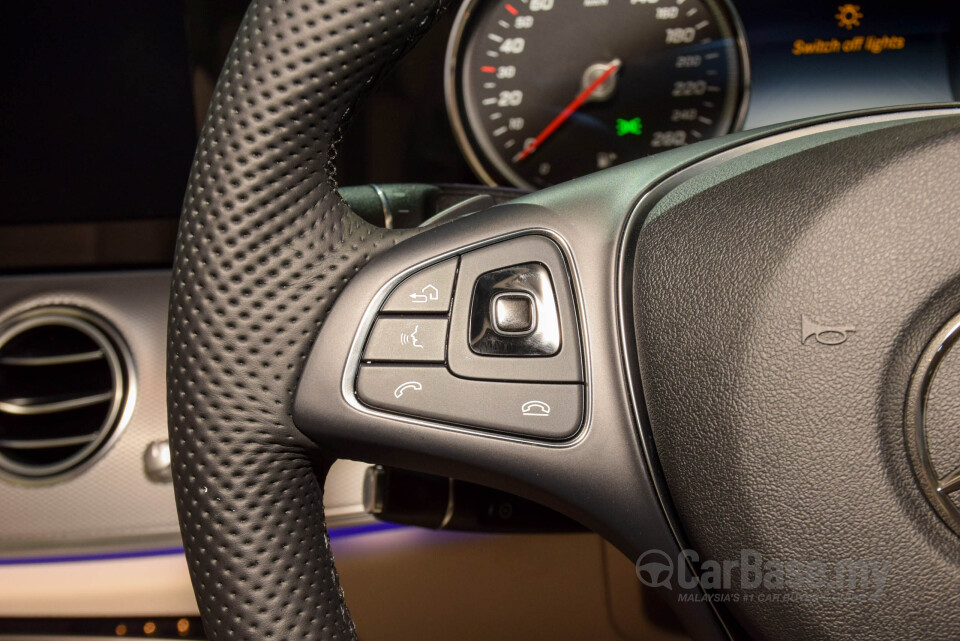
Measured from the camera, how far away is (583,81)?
1.29 m

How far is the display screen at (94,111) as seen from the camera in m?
1.03

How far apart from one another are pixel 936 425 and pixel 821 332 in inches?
3.3

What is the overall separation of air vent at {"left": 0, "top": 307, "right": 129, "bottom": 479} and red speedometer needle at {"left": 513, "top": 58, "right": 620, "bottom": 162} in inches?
26.7

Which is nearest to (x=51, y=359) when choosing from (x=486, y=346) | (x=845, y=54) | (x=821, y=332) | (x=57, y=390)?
(x=57, y=390)

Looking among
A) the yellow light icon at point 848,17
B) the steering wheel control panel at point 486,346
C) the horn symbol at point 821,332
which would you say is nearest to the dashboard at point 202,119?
the yellow light icon at point 848,17

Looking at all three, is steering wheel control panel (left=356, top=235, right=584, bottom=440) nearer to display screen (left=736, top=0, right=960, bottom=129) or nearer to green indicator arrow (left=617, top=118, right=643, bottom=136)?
green indicator arrow (left=617, top=118, right=643, bottom=136)

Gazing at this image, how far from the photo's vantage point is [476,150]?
4.15ft

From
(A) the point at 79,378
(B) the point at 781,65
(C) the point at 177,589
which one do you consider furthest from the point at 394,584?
(B) the point at 781,65

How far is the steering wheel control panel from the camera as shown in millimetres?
526

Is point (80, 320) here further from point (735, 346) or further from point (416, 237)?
point (735, 346)

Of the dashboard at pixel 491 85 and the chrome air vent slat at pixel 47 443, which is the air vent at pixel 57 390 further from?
the dashboard at pixel 491 85

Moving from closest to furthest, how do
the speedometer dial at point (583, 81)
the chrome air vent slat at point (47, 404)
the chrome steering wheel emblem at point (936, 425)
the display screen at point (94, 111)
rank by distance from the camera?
the chrome steering wheel emblem at point (936, 425) → the chrome air vent slat at point (47, 404) → the display screen at point (94, 111) → the speedometer dial at point (583, 81)

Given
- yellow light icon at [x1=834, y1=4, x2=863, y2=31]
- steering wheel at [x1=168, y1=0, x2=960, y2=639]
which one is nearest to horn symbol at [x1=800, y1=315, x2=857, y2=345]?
steering wheel at [x1=168, y1=0, x2=960, y2=639]

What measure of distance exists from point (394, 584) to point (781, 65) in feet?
3.30
